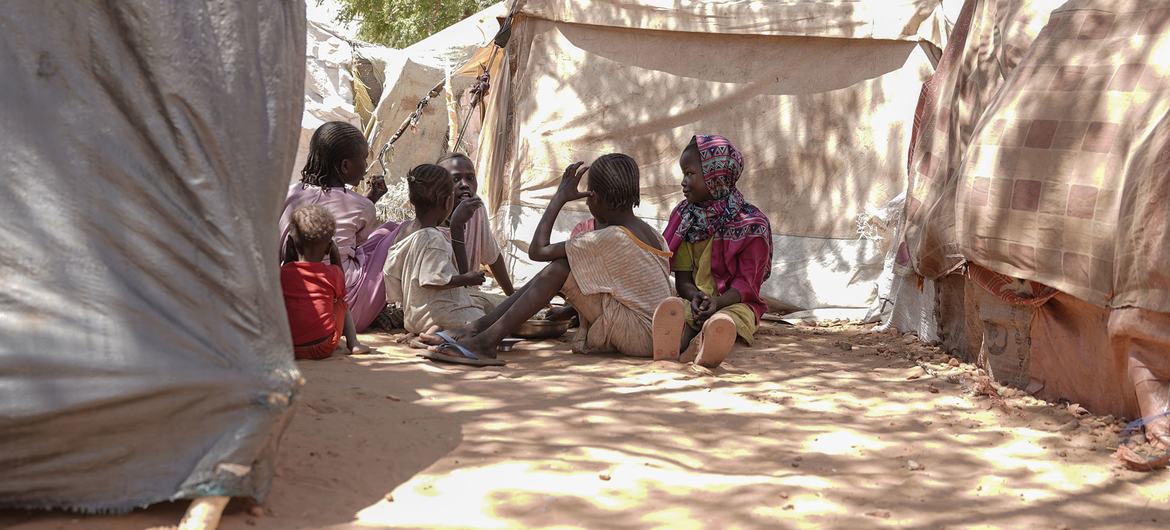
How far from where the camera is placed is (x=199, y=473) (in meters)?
2.58

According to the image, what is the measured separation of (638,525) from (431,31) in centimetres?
1822


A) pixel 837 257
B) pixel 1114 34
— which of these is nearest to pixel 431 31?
pixel 837 257

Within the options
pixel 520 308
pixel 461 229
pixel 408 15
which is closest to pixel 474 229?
pixel 461 229

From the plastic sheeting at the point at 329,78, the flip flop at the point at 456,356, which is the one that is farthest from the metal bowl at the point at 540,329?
the plastic sheeting at the point at 329,78

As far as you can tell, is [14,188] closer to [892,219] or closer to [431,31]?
[892,219]

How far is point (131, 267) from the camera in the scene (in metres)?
2.56

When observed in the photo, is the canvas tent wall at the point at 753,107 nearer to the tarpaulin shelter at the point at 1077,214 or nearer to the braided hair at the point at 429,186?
the braided hair at the point at 429,186

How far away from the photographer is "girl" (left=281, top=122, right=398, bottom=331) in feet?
18.9

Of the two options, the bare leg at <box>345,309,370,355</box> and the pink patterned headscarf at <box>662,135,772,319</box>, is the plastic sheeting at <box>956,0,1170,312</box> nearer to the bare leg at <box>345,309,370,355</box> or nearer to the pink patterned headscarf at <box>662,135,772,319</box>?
the pink patterned headscarf at <box>662,135,772,319</box>

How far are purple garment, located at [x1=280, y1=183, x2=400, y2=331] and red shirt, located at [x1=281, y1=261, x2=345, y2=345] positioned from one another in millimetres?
909

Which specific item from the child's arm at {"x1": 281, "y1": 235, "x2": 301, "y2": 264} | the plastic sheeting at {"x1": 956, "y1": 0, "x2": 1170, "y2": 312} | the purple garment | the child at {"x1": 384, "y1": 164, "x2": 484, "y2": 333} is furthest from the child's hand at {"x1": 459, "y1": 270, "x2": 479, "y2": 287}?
the plastic sheeting at {"x1": 956, "y1": 0, "x2": 1170, "y2": 312}

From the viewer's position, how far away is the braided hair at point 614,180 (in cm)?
536

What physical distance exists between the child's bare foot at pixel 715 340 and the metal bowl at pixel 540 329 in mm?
1166

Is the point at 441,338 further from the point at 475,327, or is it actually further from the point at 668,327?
the point at 668,327
